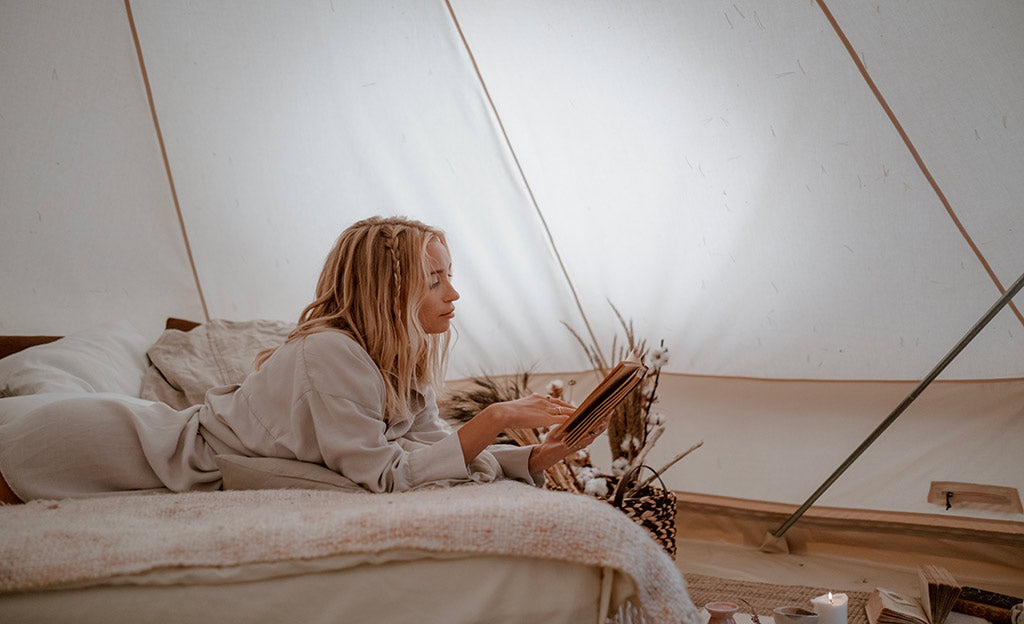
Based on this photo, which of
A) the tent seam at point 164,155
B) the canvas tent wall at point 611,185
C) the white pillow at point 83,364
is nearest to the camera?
the white pillow at point 83,364

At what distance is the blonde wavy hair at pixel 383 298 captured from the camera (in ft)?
5.24

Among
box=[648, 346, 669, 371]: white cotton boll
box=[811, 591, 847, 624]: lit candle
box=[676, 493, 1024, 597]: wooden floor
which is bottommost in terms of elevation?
box=[676, 493, 1024, 597]: wooden floor

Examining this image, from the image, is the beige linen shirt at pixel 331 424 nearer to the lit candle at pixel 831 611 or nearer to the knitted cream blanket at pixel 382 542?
the knitted cream blanket at pixel 382 542

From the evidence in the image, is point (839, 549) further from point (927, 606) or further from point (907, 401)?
point (927, 606)

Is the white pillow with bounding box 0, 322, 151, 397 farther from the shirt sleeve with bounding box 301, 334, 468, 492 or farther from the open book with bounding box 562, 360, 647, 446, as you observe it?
the open book with bounding box 562, 360, 647, 446

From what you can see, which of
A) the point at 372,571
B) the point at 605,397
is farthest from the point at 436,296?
the point at 372,571

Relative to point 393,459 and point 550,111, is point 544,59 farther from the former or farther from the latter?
point 393,459

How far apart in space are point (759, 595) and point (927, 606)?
0.42m

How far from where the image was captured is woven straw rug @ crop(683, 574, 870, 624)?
195 cm

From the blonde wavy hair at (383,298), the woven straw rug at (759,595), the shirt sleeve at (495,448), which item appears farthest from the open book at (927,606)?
the blonde wavy hair at (383,298)

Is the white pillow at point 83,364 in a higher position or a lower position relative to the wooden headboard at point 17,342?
lower

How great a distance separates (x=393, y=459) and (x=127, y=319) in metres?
1.48

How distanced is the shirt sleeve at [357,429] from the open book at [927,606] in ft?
3.15

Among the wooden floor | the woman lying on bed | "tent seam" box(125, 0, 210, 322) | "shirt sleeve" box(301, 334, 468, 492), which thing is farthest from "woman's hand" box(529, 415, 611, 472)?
"tent seam" box(125, 0, 210, 322)
